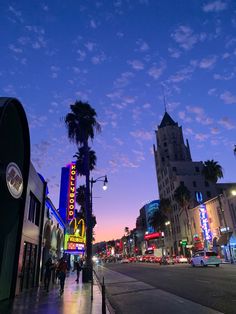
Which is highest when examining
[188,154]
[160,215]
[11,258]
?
[188,154]

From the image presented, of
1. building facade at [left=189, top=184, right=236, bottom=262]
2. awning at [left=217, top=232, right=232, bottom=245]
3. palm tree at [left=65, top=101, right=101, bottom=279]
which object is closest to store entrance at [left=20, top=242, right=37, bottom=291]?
palm tree at [left=65, top=101, right=101, bottom=279]

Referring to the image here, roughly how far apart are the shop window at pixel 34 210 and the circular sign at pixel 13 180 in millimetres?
6655

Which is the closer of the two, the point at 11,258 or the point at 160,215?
the point at 11,258

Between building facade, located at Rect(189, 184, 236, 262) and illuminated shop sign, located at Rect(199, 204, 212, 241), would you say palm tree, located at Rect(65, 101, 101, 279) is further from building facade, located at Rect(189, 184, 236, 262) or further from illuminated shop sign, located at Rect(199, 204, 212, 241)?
illuminated shop sign, located at Rect(199, 204, 212, 241)

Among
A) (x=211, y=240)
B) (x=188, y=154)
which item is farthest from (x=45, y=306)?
(x=188, y=154)

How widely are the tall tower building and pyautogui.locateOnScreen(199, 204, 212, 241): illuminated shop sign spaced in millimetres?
11206

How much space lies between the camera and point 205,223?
5675 cm

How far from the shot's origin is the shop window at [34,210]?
1823 centimetres

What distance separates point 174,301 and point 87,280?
12267 mm

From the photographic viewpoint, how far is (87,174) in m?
25.0

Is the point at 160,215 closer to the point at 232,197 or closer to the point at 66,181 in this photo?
the point at 232,197

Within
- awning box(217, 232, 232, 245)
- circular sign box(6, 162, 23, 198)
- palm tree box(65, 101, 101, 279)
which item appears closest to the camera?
circular sign box(6, 162, 23, 198)

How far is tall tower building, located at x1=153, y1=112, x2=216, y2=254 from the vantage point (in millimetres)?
82238

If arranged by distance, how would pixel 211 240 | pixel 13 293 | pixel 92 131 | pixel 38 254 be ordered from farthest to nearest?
pixel 211 240, pixel 92 131, pixel 38 254, pixel 13 293
